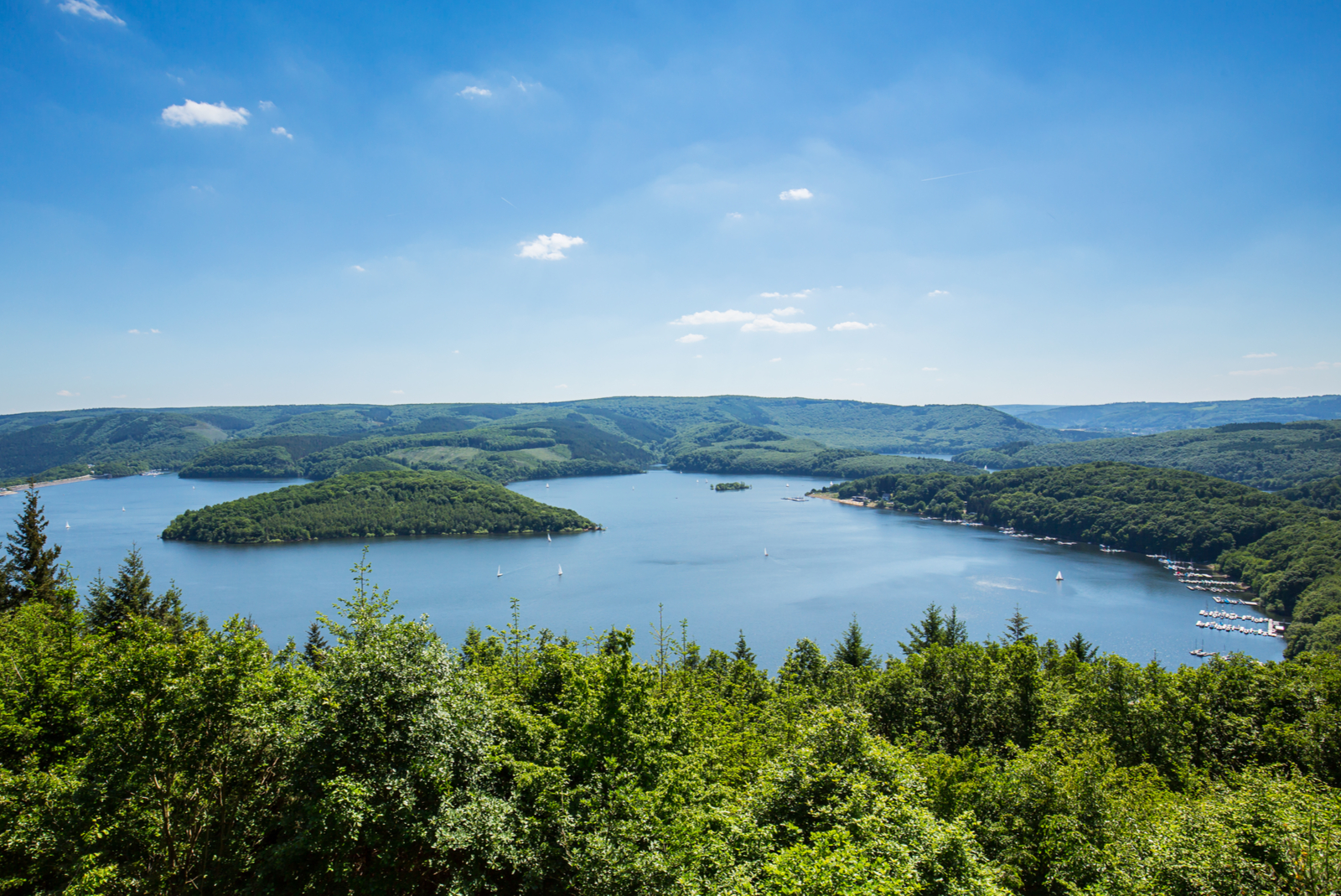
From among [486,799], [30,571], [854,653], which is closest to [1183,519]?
Answer: [854,653]

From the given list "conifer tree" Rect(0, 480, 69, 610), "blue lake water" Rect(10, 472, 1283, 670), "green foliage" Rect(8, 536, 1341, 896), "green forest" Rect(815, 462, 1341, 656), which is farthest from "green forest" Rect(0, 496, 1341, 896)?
"green forest" Rect(815, 462, 1341, 656)

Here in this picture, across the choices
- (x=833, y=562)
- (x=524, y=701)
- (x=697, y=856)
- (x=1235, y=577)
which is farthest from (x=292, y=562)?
(x=1235, y=577)

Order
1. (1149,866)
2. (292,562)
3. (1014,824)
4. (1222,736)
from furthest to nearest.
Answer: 1. (292,562)
2. (1222,736)
3. (1014,824)
4. (1149,866)

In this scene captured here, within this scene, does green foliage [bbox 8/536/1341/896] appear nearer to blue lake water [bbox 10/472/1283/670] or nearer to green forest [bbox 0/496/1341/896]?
green forest [bbox 0/496/1341/896]

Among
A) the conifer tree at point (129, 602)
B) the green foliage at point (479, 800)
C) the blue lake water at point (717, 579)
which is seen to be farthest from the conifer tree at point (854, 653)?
the conifer tree at point (129, 602)

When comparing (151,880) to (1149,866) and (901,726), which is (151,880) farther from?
(901,726)

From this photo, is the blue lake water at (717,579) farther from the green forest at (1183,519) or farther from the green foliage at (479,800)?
the green foliage at (479,800)
